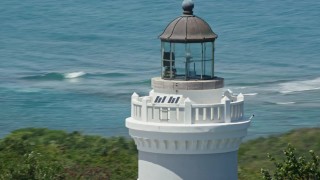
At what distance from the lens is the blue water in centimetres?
6397

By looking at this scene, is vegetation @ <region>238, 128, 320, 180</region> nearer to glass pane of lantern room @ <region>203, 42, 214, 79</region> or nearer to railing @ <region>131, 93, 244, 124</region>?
glass pane of lantern room @ <region>203, 42, 214, 79</region>

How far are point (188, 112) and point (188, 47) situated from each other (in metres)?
0.79

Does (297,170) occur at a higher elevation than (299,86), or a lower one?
higher

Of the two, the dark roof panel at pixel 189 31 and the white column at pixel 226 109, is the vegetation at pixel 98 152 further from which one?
the white column at pixel 226 109

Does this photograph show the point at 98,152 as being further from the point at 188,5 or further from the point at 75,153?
the point at 188,5

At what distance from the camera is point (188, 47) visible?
13805mm

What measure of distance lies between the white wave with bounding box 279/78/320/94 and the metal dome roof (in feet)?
187

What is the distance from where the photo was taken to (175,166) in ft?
45.0

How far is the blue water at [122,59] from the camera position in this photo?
63969mm

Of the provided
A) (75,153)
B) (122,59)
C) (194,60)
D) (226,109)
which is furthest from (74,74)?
(226,109)

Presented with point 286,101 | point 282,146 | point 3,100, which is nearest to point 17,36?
point 3,100

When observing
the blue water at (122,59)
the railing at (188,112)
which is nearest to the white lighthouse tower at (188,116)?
the railing at (188,112)

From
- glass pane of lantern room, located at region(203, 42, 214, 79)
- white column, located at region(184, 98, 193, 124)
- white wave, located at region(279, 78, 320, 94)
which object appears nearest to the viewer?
white column, located at region(184, 98, 193, 124)

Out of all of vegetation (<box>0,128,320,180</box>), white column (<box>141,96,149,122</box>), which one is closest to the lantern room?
white column (<box>141,96,149,122</box>)
